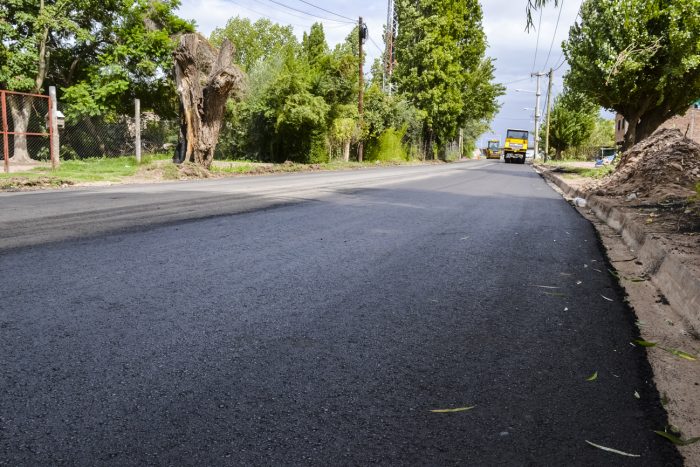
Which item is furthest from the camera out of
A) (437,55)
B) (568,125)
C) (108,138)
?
(568,125)

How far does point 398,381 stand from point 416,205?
654cm

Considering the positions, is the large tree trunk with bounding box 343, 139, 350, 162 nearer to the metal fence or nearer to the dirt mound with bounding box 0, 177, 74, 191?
the metal fence

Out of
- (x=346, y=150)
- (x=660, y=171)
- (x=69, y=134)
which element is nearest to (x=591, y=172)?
(x=660, y=171)

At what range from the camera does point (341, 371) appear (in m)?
2.19

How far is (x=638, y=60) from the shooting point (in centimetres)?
1648

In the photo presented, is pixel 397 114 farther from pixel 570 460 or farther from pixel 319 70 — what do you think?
pixel 570 460

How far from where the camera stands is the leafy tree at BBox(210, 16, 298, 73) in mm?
71875

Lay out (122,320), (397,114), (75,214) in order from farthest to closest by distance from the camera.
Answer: (397,114)
(75,214)
(122,320)

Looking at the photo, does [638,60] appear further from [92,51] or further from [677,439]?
[92,51]

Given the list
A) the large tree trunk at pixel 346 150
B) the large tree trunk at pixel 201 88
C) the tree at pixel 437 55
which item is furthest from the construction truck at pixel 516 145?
the large tree trunk at pixel 201 88

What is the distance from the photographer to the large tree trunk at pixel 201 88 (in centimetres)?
1695

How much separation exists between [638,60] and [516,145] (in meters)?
38.2

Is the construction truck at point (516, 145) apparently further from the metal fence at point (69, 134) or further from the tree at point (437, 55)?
the metal fence at point (69, 134)

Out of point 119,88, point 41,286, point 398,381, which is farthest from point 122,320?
point 119,88
